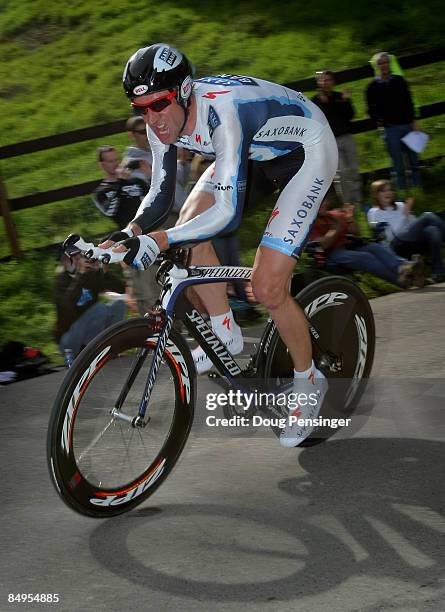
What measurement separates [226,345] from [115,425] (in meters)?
0.83

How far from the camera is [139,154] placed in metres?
9.30

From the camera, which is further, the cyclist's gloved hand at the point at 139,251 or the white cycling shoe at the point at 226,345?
the white cycling shoe at the point at 226,345

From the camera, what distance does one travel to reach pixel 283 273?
5.30 m

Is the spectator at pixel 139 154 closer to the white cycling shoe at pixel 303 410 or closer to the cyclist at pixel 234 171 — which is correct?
the cyclist at pixel 234 171

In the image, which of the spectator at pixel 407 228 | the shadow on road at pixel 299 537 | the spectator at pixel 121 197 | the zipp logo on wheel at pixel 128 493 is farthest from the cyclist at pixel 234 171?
the spectator at pixel 407 228

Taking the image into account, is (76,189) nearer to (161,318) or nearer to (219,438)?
(219,438)

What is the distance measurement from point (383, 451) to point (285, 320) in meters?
0.92

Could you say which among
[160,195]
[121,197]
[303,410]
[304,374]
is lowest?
[303,410]

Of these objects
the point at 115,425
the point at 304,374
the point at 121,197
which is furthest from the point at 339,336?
the point at 121,197

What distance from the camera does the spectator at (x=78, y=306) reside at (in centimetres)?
753

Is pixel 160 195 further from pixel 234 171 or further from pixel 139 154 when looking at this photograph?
pixel 139 154

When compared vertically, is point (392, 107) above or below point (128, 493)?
above

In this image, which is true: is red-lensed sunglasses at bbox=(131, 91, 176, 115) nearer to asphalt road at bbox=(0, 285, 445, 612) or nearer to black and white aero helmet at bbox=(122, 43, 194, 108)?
black and white aero helmet at bbox=(122, 43, 194, 108)

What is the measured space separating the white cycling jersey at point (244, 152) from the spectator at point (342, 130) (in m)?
6.14
